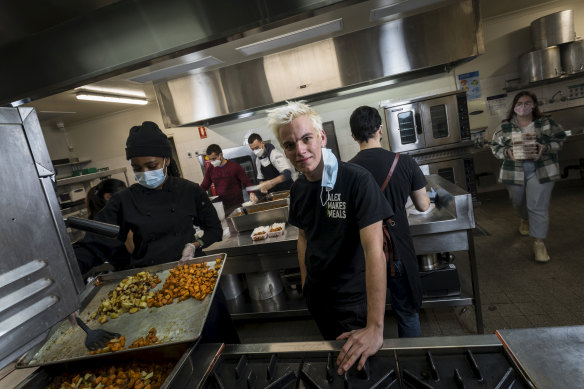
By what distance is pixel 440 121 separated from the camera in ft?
15.3

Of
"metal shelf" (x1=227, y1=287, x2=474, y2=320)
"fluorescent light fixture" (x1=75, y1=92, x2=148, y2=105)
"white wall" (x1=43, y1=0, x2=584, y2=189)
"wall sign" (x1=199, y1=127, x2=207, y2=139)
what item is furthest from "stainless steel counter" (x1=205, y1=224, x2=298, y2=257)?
"wall sign" (x1=199, y1=127, x2=207, y2=139)

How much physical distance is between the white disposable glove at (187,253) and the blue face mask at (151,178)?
1.45 ft

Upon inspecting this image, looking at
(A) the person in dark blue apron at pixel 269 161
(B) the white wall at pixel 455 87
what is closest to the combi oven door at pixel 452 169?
(B) the white wall at pixel 455 87

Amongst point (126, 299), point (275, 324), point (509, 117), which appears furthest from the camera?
point (509, 117)

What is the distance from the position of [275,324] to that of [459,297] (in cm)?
172

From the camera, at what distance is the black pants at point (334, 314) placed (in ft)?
4.75

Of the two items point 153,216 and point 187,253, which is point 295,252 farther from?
point 153,216

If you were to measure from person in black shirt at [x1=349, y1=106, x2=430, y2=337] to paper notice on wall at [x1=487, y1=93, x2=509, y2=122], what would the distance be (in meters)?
4.84

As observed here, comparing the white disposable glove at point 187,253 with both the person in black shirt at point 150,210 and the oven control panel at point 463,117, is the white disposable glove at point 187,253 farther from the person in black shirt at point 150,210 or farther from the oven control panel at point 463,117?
the oven control panel at point 463,117

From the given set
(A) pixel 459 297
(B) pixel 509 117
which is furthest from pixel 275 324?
(B) pixel 509 117

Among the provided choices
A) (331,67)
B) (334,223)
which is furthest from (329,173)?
(331,67)

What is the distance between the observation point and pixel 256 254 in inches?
102

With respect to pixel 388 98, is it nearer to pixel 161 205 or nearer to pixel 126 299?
pixel 161 205

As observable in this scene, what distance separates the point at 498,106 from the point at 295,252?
5.32 metres
